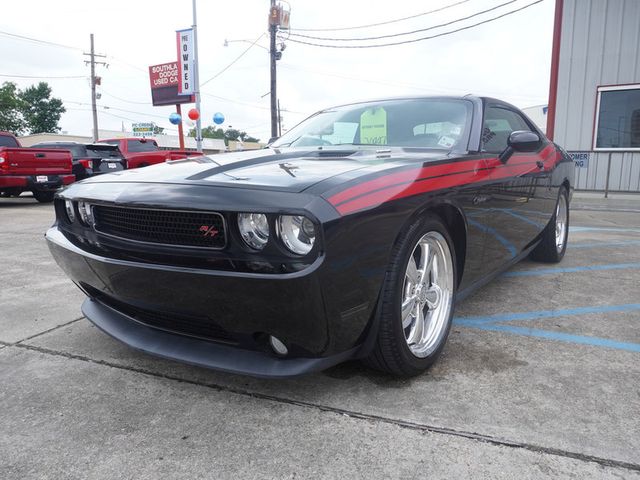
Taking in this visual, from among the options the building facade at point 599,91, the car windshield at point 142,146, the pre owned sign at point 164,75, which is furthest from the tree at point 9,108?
the building facade at point 599,91

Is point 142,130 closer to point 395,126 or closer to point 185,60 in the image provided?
point 185,60

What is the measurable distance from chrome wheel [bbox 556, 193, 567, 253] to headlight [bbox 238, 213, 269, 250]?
12.1 ft

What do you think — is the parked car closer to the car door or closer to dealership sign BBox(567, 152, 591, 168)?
the car door

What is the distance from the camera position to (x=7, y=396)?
7.07ft

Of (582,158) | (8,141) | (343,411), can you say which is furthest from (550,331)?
(8,141)

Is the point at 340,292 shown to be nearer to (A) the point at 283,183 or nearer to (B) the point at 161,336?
(A) the point at 283,183

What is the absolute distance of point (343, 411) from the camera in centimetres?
197

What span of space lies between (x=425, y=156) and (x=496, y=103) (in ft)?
4.28

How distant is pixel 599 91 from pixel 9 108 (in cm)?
5910

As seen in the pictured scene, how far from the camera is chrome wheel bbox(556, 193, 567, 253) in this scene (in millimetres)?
4645

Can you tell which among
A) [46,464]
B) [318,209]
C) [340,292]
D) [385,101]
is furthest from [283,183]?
[385,101]

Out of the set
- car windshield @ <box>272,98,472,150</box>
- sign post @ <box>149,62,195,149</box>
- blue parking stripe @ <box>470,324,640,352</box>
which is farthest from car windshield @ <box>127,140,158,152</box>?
blue parking stripe @ <box>470,324,640,352</box>

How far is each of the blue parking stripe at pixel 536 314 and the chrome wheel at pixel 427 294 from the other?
1.88 feet

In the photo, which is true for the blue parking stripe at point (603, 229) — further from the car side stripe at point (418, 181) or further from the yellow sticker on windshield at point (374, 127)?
the yellow sticker on windshield at point (374, 127)
